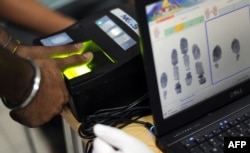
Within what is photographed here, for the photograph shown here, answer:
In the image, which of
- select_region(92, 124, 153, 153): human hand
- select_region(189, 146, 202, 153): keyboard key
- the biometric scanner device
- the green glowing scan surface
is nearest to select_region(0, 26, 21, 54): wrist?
the biometric scanner device

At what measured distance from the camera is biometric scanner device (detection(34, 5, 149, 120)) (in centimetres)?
75

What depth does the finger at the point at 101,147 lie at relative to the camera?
636 mm

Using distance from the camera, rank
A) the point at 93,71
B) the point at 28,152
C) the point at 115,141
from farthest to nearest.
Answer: the point at 28,152
the point at 93,71
the point at 115,141

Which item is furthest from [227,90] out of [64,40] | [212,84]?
[64,40]

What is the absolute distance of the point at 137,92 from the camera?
813 mm

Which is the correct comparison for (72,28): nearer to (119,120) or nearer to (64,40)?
(64,40)

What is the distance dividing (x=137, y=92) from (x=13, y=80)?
0.79 ft

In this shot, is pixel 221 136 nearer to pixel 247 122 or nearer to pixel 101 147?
pixel 247 122

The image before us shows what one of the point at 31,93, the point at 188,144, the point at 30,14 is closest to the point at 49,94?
the point at 31,93

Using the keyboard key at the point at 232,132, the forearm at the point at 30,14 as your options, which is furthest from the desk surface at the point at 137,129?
the forearm at the point at 30,14

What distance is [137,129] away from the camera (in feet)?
2.52

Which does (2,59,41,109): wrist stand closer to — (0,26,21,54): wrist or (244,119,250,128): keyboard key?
(0,26,21,54): wrist

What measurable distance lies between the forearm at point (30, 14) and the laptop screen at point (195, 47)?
20.4 inches

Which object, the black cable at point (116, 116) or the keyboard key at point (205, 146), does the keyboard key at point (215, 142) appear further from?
the black cable at point (116, 116)
